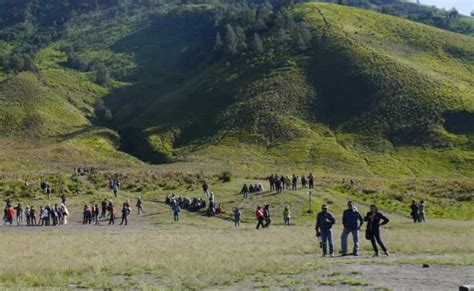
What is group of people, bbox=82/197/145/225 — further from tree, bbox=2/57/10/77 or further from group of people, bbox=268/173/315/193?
tree, bbox=2/57/10/77

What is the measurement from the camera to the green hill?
112 m

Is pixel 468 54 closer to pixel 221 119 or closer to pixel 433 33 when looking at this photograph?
pixel 433 33

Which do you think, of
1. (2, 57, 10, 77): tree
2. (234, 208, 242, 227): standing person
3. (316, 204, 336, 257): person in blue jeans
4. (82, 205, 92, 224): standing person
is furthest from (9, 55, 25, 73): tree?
(316, 204, 336, 257): person in blue jeans

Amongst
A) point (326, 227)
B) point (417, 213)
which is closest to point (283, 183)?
point (417, 213)

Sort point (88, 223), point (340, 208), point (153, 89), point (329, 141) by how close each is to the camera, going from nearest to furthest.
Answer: point (88, 223) → point (340, 208) → point (329, 141) → point (153, 89)

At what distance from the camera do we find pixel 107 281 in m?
18.0

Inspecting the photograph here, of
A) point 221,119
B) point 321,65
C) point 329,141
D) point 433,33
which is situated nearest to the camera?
point 329,141

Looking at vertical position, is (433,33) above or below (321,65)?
above

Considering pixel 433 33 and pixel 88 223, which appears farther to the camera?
pixel 433 33

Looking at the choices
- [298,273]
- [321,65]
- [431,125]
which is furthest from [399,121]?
[298,273]

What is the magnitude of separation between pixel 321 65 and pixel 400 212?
318 ft

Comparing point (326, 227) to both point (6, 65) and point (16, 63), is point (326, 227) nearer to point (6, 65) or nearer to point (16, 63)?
point (16, 63)

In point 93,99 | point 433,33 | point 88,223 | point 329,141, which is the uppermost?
point 433,33

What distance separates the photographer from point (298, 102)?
446 feet
